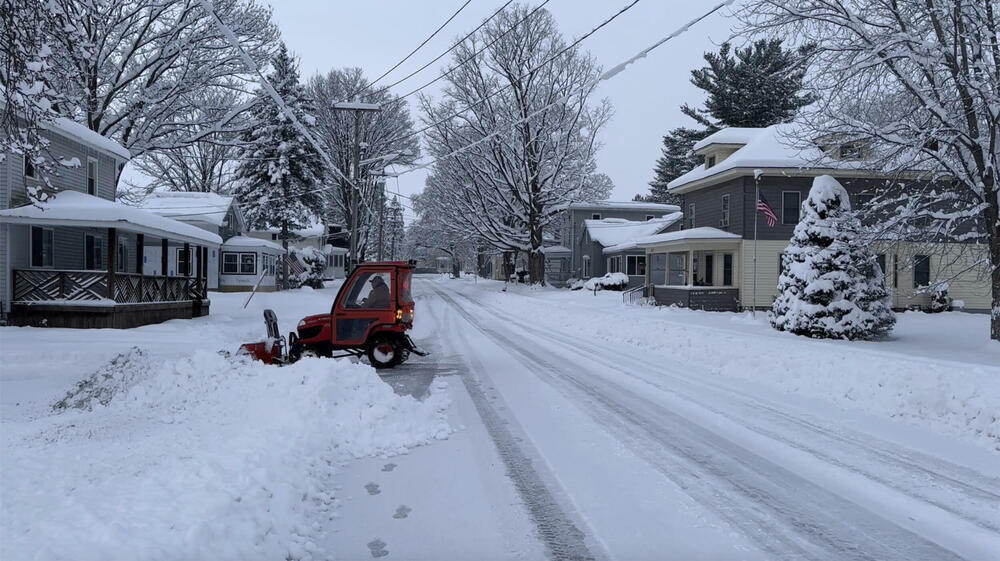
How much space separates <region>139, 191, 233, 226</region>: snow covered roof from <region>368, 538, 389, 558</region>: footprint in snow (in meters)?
38.4

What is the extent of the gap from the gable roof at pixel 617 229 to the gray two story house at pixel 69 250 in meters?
33.5

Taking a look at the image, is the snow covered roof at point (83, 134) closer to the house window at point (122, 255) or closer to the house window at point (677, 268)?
the house window at point (122, 255)

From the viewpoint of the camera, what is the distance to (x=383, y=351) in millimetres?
13531

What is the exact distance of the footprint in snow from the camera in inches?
173

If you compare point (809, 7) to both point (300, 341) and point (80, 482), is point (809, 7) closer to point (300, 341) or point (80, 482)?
point (300, 341)

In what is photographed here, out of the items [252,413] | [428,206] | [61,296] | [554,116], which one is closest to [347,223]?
[428,206]

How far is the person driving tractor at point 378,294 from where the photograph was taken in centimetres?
1355

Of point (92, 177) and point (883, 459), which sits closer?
point (883, 459)

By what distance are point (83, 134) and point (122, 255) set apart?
6.29m

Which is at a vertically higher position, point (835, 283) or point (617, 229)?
point (617, 229)

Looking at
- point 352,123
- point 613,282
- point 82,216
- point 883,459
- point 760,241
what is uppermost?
point 352,123

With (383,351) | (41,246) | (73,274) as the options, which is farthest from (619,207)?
(383,351)

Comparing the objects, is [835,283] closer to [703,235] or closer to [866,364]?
[866,364]

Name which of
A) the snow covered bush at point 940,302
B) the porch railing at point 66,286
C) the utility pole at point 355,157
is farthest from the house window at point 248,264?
Answer: the snow covered bush at point 940,302
